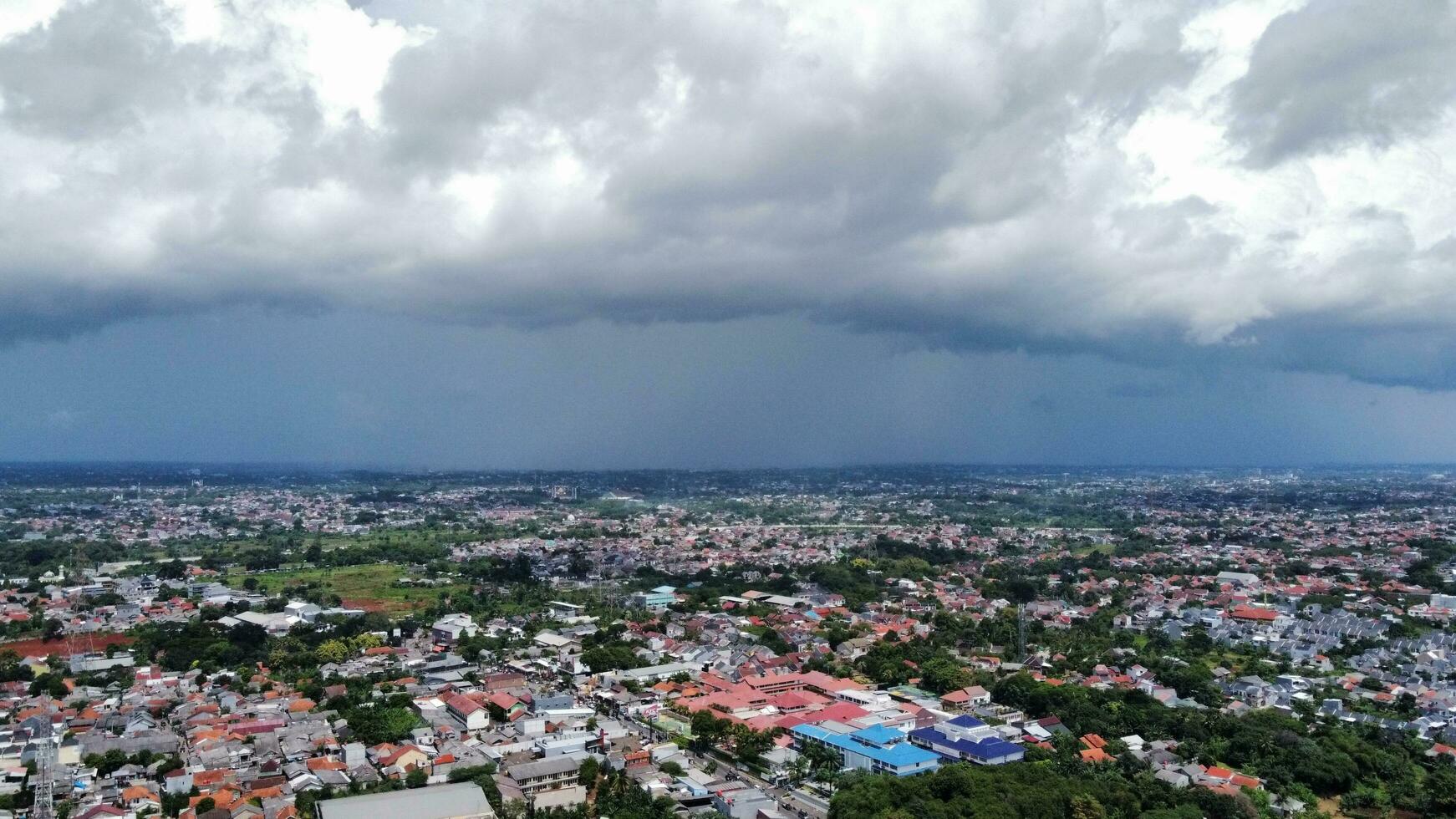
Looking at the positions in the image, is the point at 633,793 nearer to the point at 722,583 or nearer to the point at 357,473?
the point at 722,583

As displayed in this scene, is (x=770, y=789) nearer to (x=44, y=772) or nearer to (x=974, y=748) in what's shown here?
(x=974, y=748)

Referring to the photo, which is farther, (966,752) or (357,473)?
(357,473)

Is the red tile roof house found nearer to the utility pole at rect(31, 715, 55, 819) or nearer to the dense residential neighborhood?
the dense residential neighborhood

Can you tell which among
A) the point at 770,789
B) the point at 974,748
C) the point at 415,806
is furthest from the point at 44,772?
the point at 974,748

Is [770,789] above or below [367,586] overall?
below

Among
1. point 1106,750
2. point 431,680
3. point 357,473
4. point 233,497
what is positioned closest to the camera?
point 1106,750

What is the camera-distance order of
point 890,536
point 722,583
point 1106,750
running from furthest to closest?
point 890,536 → point 722,583 → point 1106,750

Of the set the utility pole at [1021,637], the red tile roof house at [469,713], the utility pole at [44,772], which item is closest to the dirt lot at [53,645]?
the utility pole at [44,772]

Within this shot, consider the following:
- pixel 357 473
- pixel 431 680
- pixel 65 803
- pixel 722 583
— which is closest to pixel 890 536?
pixel 722 583
